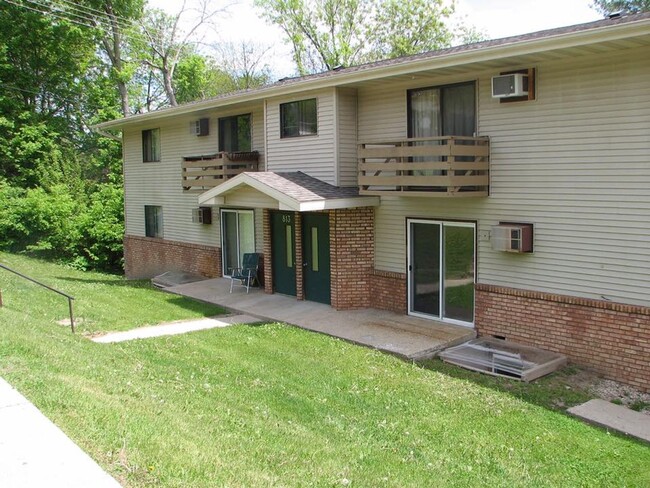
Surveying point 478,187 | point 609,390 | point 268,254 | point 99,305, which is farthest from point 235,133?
point 609,390

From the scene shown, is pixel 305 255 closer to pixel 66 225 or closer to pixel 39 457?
pixel 39 457

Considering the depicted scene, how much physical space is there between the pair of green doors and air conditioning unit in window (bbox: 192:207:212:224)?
3.54m

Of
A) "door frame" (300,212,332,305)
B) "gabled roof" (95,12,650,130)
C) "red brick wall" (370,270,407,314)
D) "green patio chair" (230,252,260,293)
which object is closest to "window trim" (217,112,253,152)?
"gabled roof" (95,12,650,130)

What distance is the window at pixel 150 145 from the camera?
2092cm

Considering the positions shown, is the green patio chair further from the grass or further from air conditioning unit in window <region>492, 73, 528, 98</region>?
air conditioning unit in window <region>492, 73, 528, 98</region>

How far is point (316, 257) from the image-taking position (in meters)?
14.3

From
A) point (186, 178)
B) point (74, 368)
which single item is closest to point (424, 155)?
point (74, 368)

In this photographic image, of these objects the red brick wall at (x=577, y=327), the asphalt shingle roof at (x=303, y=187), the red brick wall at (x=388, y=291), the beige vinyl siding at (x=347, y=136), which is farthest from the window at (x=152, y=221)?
the red brick wall at (x=577, y=327)

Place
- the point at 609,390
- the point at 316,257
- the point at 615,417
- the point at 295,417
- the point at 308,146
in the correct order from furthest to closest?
the point at 316,257 < the point at 308,146 < the point at 609,390 < the point at 615,417 < the point at 295,417

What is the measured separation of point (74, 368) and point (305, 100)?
28.0 feet

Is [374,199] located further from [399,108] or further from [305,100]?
[305,100]

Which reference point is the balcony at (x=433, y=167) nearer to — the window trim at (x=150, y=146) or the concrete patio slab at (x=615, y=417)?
the concrete patio slab at (x=615, y=417)

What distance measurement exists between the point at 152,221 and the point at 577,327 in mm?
15780

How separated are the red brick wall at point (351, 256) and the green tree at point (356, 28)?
25.8 meters
